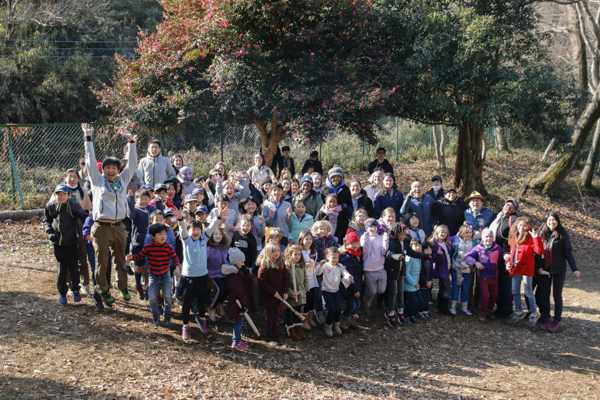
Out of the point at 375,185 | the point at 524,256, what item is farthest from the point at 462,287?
the point at 375,185

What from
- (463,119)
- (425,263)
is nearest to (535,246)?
(425,263)

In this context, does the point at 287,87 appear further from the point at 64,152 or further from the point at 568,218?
Result: the point at 568,218

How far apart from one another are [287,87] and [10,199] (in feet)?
21.7

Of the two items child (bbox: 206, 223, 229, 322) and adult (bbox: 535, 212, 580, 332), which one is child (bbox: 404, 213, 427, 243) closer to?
adult (bbox: 535, 212, 580, 332)

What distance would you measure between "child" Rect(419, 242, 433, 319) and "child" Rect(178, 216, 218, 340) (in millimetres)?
3237

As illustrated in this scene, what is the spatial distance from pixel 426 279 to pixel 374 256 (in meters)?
1.00

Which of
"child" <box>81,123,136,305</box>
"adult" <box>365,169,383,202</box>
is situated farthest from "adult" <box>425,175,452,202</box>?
"child" <box>81,123,136,305</box>

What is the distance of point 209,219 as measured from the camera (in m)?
6.12

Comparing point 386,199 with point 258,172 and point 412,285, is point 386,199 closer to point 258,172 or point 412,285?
point 412,285

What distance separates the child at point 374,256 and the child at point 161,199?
278cm

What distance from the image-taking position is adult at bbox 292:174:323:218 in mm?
7422

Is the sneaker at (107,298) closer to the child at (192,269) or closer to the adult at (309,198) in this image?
the child at (192,269)

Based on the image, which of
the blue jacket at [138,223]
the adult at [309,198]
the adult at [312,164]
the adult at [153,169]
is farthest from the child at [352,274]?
the adult at [312,164]

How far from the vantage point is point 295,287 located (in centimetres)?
594
